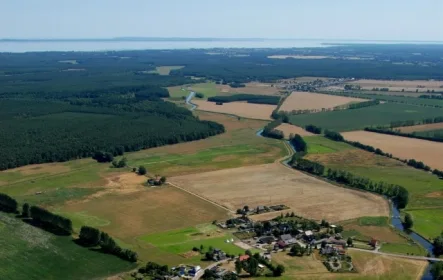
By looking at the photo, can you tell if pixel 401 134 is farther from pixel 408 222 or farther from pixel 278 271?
pixel 278 271

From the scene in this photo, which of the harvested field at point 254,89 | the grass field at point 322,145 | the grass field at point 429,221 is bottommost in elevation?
the grass field at point 429,221

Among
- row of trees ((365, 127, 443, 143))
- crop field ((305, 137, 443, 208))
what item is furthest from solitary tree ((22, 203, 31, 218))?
row of trees ((365, 127, 443, 143))

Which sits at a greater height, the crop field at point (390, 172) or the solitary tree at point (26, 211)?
the crop field at point (390, 172)

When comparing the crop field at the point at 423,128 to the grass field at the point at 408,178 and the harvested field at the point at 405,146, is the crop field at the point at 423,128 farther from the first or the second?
the grass field at the point at 408,178

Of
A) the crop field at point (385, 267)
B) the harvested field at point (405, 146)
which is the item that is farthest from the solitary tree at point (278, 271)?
the harvested field at point (405, 146)

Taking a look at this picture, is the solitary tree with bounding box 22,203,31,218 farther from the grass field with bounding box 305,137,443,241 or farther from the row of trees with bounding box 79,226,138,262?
the grass field with bounding box 305,137,443,241
